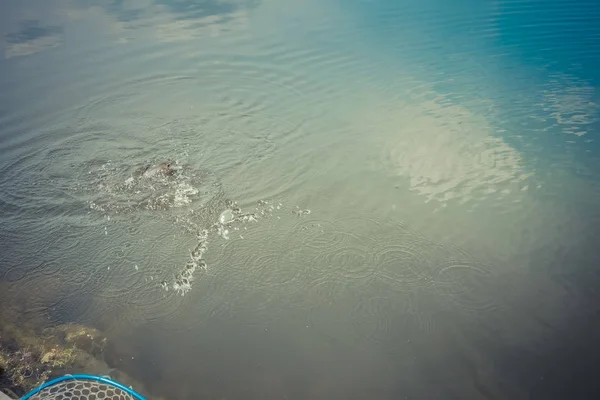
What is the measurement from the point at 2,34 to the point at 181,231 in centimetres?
1030

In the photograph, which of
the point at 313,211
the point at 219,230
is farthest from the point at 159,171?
the point at 313,211

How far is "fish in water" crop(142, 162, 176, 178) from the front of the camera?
6.95m

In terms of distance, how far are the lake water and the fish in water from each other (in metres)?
0.10

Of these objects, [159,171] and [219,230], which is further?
[159,171]

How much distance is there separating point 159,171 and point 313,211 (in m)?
2.69

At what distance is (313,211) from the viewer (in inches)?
256

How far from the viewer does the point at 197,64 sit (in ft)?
34.7

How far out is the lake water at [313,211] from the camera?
15.5ft

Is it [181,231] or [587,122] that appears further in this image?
[587,122]

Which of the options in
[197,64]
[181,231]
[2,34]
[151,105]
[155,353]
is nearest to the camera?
[155,353]

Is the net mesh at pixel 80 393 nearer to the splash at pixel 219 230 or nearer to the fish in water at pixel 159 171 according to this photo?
the splash at pixel 219 230

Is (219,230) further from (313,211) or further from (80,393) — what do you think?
(80,393)

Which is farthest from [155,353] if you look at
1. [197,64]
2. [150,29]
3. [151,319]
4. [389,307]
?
[150,29]

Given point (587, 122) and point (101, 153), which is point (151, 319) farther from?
point (587, 122)
